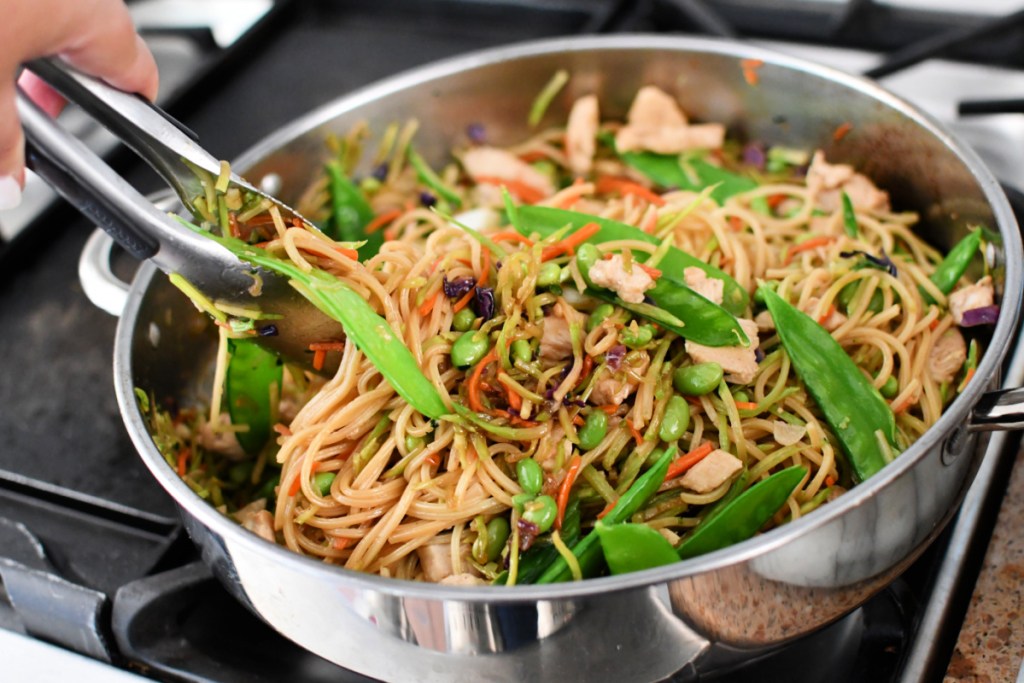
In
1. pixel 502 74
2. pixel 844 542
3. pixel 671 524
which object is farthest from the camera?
pixel 502 74

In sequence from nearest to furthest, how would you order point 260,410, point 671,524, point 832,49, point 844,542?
point 844,542 → point 671,524 → point 260,410 → point 832,49

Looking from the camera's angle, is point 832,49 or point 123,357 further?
point 832,49

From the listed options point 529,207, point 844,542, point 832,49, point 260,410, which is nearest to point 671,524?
point 844,542

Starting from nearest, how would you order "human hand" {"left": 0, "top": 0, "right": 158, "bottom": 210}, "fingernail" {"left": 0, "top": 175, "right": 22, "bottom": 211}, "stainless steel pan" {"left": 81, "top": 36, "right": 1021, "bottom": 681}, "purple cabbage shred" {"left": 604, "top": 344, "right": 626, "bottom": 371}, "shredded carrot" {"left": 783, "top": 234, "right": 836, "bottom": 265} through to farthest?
"stainless steel pan" {"left": 81, "top": 36, "right": 1021, "bottom": 681} → "human hand" {"left": 0, "top": 0, "right": 158, "bottom": 210} → "fingernail" {"left": 0, "top": 175, "right": 22, "bottom": 211} → "purple cabbage shred" {"left": 604, "top": 344, "right": 626, "bottom": 371} → "shredded carrot" {"left": 783, "top": 234, "right": 836, "bottom": 265}

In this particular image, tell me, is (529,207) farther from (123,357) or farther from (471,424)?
(123,357)

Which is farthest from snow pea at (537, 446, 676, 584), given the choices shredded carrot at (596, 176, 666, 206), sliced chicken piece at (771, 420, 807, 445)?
shredded carrot at (596, 176, 666, 206)

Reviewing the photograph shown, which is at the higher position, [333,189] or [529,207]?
[333,189]

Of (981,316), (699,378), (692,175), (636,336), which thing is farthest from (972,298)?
(692,175)

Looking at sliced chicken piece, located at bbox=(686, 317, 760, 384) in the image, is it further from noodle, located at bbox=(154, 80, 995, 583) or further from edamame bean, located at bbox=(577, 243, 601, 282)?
edamame bean, located at bbox=(577, 243, 601, 282)
